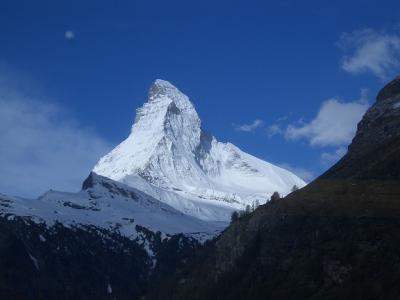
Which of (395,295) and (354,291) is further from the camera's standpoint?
(354,291)

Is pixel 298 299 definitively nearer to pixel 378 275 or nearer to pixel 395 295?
pixel 378 275

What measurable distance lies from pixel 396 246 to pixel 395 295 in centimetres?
2664

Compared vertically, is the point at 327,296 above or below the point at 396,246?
below

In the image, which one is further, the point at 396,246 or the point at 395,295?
the point at 396,246

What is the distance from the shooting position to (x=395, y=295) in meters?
165

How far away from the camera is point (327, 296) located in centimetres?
18688

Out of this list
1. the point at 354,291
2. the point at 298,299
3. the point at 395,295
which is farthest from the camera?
the point at 298,299

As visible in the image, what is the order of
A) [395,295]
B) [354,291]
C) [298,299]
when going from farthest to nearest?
[298,299]
[354,291]
[395,295]

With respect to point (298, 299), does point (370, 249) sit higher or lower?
higher

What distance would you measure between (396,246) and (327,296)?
1990 centimetres

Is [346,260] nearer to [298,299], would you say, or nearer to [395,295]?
[298,299]

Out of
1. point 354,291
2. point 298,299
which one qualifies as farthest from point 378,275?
point 298,299

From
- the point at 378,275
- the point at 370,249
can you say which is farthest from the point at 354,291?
the point at 370,249

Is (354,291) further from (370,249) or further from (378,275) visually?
(370,249)
